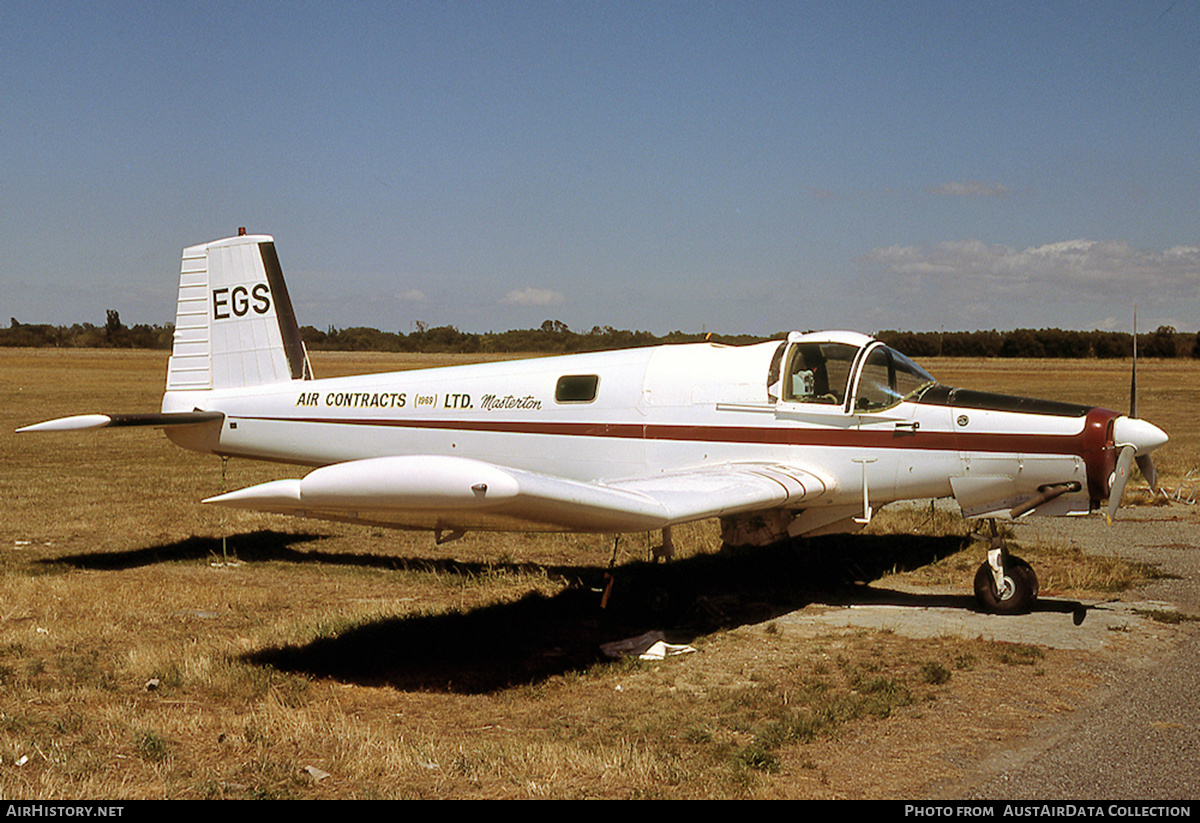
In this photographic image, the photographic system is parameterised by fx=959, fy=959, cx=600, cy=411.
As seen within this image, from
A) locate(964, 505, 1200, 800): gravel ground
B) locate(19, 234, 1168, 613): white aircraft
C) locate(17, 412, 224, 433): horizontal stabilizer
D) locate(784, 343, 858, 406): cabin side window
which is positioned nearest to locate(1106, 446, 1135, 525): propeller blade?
locate(19, 234, 1168, 613): white aircraft

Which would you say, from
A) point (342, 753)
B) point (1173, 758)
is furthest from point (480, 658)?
point (1173, 758)

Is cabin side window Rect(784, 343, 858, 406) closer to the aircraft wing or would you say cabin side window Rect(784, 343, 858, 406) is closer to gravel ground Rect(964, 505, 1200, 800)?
the aircraft wing

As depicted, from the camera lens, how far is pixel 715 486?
8234 mm

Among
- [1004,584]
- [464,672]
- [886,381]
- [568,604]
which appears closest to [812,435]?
[886,381]

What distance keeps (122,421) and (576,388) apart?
5049 millimetres

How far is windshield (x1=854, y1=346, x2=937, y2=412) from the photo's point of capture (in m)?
8.93

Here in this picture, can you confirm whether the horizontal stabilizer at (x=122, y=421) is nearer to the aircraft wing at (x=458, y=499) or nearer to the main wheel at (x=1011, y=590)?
the aircraft wing at (x=458, y=499)

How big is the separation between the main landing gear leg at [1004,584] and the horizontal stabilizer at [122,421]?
28.8 feet

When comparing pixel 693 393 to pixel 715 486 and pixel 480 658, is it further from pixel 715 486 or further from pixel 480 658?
pixel 480 658

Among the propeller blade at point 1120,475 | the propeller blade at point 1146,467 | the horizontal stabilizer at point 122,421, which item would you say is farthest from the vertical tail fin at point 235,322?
the propeller blade at point 1146,467

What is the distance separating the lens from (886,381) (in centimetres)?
900

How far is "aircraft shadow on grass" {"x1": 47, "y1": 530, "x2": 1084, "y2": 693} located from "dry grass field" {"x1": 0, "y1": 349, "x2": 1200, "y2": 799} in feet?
0.12

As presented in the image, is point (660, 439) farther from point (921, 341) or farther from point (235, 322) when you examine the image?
point (921, 341)

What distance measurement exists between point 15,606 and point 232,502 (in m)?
4.28
